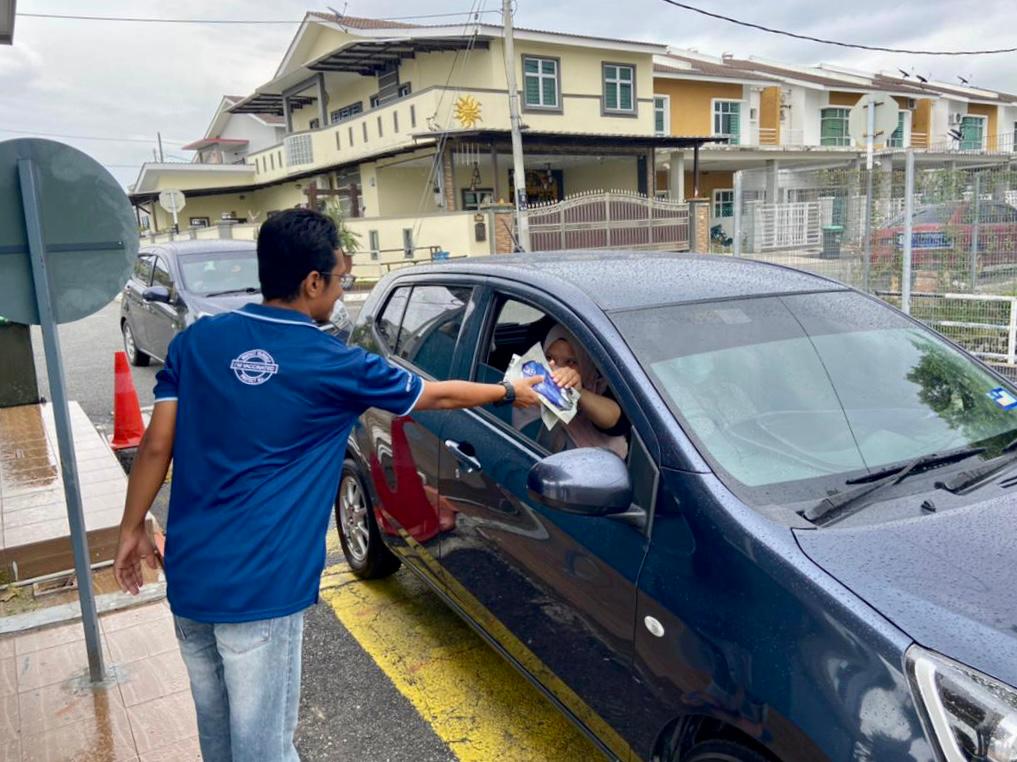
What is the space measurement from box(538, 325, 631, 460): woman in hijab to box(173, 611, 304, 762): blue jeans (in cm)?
103

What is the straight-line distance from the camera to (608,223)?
21266 mm

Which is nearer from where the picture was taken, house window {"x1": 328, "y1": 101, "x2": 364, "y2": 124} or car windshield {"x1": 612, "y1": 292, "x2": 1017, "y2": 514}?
car windshield {"x1": 612, "y1": 292, "x2": 1017, "y2": 514}

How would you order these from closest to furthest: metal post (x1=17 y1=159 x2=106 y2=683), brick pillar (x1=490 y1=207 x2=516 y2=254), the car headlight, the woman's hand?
1. the car headlight
2. the woman's hand
3. metal post (x1=17 y1=159 x2=106 y2=683)
4. brick pillar (x1=490 y1=207 x2=516 y2=254)

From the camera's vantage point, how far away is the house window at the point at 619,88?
26.1 m

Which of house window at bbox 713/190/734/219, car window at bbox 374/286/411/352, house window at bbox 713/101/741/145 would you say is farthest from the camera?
house window at bbox 713/190/734/219

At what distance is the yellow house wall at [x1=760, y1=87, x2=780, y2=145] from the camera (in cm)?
3412

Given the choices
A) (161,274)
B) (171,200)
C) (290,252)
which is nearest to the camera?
(290,252)

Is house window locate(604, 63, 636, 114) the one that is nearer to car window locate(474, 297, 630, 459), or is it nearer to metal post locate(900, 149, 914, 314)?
metal post locate(900, 149, 914, 314)

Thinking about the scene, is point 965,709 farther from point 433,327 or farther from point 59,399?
point 59,399

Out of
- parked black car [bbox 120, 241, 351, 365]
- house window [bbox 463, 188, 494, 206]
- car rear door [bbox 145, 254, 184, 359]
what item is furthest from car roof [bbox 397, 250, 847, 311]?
house window [bbox 463, 188, 494, 206]

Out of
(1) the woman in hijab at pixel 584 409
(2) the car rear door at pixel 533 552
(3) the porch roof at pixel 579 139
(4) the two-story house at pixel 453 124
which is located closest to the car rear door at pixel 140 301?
(2) the car rear door at pixel 533 552

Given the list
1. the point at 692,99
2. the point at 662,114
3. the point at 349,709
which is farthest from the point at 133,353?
the point at 692,99

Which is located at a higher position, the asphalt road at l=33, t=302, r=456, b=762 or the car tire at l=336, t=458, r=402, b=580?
the car tire at l=336, t=458, r=402, b=580

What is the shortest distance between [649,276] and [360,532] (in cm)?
217
